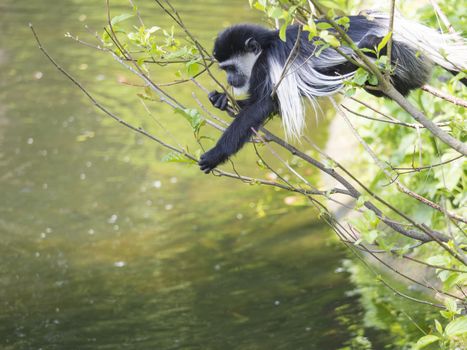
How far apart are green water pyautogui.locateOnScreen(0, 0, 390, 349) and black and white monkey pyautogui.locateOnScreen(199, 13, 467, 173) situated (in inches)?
53.1

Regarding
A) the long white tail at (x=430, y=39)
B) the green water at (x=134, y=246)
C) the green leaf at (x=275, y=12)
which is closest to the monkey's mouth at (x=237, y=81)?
the long white tail at (x=430, y=39)

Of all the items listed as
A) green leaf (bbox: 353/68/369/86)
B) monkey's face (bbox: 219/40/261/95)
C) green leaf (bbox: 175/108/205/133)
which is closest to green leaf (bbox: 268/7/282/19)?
green leaf (bbox: 353/68/369/86)

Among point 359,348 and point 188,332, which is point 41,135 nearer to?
point 188,332

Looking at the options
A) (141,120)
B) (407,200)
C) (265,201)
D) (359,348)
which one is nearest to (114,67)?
(141,120)

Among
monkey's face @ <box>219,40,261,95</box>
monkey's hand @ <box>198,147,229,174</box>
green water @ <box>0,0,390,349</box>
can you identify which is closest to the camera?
monkey's hand @ <box>198,147,229,174</box>

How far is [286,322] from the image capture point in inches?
173

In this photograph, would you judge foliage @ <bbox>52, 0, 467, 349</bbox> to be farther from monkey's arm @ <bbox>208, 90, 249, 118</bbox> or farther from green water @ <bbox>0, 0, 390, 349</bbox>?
green water @ <bbox>0, 0, 390, 349</bbox>

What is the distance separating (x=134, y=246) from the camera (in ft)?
18.6

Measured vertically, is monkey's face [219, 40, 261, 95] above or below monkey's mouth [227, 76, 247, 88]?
above

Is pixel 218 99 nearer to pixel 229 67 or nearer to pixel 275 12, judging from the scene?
pixel 229 67

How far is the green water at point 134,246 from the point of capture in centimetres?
441

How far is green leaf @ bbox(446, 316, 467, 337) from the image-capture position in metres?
2.33

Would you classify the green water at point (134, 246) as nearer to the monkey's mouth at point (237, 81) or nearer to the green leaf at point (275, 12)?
the monkey's mouth at point (237, 81)

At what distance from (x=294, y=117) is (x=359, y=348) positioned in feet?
4.32
